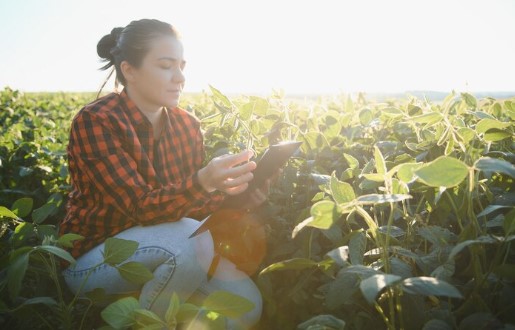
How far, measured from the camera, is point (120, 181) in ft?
5.90

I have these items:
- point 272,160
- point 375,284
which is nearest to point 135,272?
point 272,160

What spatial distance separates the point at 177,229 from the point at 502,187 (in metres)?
1.33

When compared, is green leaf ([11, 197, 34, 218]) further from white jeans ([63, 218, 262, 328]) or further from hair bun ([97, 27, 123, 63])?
hair bun ([97, 27, 123, 63])

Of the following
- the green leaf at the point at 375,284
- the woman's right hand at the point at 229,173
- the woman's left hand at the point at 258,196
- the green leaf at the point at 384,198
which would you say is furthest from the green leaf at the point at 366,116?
the green leaf at the point at 375,284

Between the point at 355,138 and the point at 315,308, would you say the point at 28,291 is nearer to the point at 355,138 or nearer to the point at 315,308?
the point at 315,308

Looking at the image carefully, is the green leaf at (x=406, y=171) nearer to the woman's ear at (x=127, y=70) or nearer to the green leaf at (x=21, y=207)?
the green leaf at (x=21, y=207)

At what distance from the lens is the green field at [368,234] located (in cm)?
93

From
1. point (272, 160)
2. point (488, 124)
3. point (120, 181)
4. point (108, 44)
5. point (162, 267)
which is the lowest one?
point (162, 267)

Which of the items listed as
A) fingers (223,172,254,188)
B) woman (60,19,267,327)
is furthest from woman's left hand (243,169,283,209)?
fingers (223,172,254,188)

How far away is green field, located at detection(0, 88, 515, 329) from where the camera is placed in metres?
0.93

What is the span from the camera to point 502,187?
1.44 metres

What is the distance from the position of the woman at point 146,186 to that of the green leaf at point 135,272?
0.50m

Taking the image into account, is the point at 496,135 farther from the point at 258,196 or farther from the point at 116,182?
the point at 116,182

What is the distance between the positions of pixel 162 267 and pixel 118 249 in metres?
0.64
